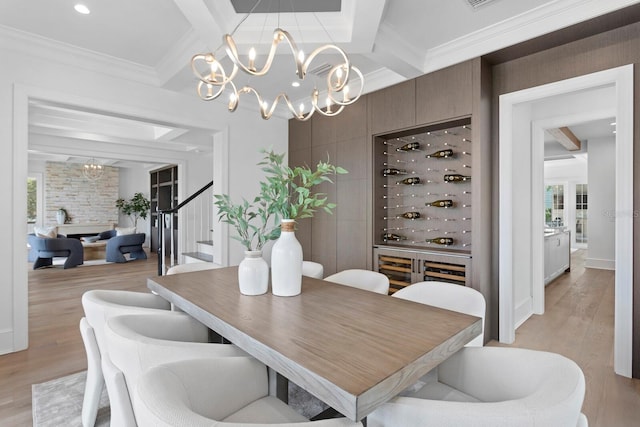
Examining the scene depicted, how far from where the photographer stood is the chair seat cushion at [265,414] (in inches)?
46.4

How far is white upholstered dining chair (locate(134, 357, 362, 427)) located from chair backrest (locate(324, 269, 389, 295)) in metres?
1.20

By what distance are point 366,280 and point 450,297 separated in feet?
2.13

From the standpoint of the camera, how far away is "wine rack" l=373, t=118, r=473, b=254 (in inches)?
136

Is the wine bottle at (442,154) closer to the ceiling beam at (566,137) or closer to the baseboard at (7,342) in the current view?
the ceiling beam at (566,137)

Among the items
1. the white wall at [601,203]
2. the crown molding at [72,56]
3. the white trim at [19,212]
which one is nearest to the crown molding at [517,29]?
the crown molding at [72,56]

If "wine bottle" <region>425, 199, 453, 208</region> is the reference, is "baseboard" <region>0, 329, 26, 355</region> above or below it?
below

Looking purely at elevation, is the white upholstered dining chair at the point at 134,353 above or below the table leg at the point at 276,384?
above

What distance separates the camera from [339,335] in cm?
128

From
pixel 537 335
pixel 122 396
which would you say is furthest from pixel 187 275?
pixel 537 335

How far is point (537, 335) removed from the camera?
10.6ft

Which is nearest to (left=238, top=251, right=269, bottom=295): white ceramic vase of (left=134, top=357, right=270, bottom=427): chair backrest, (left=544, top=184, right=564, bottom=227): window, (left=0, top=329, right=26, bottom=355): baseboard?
(left=134, top=357, right=270, bottom=427): chair backrest

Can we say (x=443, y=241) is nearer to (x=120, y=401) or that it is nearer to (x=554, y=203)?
(x=120, y=401)

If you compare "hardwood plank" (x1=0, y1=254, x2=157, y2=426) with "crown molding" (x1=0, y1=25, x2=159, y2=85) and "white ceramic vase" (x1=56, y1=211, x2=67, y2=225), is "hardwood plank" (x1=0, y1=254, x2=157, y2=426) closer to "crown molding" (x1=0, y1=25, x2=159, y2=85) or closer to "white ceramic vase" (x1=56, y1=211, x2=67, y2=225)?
"crown molding" (x1=0, y1=25, x2=159, y2=85)

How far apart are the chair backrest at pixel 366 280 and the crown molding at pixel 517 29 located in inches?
83.0
